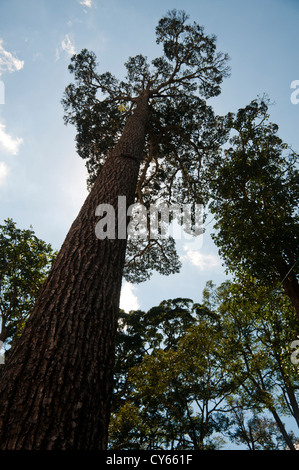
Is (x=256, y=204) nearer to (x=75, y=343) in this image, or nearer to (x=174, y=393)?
(x=75, y=343)

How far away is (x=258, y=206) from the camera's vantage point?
23.2 feet

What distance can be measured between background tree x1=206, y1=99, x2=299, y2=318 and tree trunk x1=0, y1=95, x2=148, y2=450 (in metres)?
5.34

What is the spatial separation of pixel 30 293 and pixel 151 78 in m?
10.7

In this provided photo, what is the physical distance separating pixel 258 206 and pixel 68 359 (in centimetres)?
704

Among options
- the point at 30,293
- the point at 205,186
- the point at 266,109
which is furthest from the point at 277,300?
the point at 30,293

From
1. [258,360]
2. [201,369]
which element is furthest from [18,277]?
[258,360]

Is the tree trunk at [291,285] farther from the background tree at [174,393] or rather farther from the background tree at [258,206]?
the background tree at [174,393]

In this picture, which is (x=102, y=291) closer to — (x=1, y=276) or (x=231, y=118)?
(x=1, y=276)

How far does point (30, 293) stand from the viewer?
907 centimetres

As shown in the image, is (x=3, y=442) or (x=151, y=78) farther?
(x=151, y=78)

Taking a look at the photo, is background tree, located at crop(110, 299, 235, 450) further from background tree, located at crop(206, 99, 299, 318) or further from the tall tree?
the tall tree

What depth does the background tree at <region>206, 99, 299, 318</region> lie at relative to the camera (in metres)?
6.30

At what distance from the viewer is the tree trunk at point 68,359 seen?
3.97 feet

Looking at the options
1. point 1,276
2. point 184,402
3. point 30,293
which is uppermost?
point 1,276
